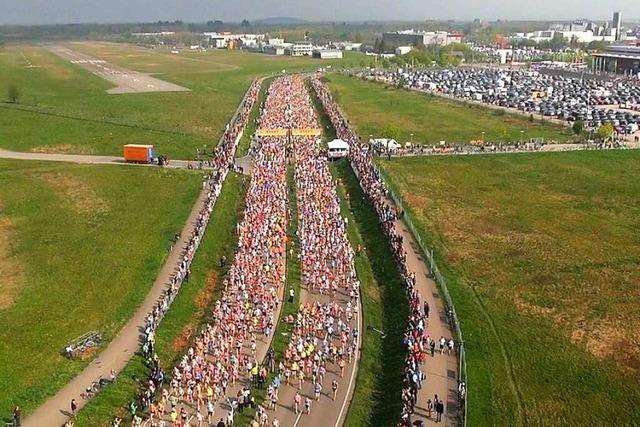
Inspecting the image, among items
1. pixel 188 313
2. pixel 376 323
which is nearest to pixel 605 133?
pixel 376 323

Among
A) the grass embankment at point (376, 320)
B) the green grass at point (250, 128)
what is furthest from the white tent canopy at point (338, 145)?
the grass embankment at point (376, 320)

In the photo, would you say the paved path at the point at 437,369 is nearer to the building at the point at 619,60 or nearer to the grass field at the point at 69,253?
the grass field at the point at 69,253

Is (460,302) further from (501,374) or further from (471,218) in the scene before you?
(471,218)

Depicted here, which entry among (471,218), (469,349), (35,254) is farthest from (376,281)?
(35,254)

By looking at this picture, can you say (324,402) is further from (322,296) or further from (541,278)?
(541,278)

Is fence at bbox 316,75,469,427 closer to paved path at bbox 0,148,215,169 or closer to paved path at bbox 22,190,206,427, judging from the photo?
paved path at bbox 22,190,206,427
